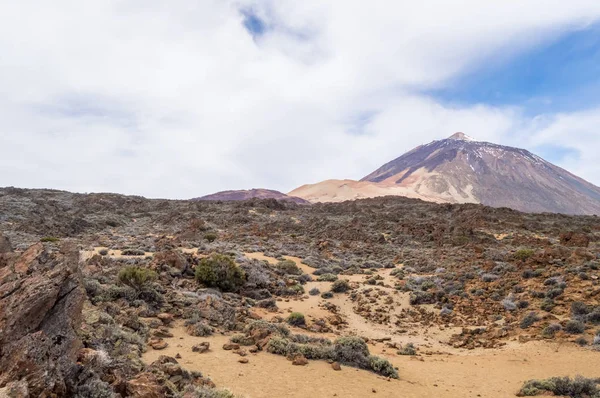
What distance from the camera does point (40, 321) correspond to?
199 inches

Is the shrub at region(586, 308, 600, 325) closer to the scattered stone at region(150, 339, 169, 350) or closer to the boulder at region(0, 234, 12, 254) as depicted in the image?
the scattered stone at region(150, 339, 169, 350)

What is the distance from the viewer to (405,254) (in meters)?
27.2

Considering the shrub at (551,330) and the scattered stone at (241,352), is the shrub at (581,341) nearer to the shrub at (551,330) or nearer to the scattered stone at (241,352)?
the shrub at (551,330)

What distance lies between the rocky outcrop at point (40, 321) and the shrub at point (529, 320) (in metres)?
13.2

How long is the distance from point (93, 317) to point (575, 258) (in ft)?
65.3

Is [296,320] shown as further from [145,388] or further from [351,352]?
[145,388]

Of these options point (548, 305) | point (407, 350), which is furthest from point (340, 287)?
point (548, 305)

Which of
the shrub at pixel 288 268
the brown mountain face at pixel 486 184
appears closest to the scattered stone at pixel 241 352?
the shrub at pixel 288 268

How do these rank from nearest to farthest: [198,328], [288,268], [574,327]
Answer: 1. [198,328]
2. [574,327]
3. [288,268]

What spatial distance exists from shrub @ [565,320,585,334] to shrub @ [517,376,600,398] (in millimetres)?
3916

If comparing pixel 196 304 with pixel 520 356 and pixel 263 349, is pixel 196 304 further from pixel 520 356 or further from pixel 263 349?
pixel 520 356

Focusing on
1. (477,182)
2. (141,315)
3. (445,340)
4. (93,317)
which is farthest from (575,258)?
(477,182)

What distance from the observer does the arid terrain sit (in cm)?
525

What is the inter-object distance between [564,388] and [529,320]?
5412mm
